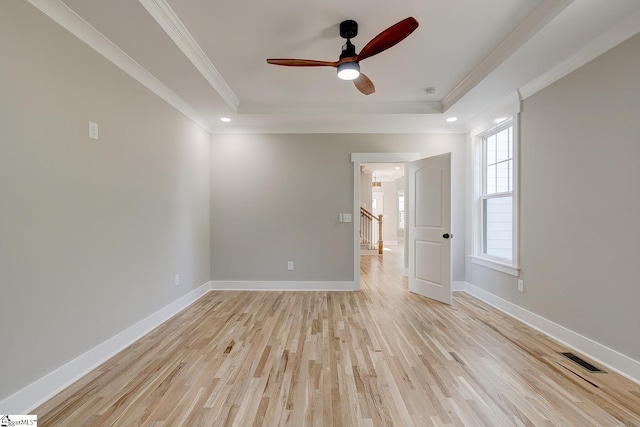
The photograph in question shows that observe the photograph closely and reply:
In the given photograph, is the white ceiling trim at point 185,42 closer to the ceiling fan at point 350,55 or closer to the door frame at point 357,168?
the ceiling fan at point 350,55

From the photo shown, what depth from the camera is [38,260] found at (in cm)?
170

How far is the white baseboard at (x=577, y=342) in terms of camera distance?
1.96 meters

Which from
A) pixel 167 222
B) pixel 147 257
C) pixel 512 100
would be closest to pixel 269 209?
pixel 167 222

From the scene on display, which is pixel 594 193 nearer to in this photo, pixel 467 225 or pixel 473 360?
pixel 473 360

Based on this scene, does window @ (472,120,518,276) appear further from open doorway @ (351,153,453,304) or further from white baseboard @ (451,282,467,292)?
open doorway @ (351,153,453,304)

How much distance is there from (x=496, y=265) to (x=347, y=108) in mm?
2826

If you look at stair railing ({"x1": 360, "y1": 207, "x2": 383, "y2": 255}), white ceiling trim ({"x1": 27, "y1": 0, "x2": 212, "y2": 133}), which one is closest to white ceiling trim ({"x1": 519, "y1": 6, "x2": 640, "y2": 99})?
white ceiling trim ({"x1": 27, "y1": 0, "x2": 212, "y2": 133})

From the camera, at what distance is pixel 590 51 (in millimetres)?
2221

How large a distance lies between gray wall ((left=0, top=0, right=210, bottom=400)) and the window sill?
4.01 metres

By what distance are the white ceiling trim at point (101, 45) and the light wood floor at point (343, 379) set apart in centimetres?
247

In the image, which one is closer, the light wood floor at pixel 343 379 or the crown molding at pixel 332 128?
the light wood floor at pixel 343 379

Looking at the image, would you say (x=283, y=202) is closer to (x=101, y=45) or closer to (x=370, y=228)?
(x=101, y=45)

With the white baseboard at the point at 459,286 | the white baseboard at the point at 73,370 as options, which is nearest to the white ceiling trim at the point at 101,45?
the white baseboard at the point at 73,370

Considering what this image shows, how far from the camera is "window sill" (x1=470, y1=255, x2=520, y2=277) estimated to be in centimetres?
315
